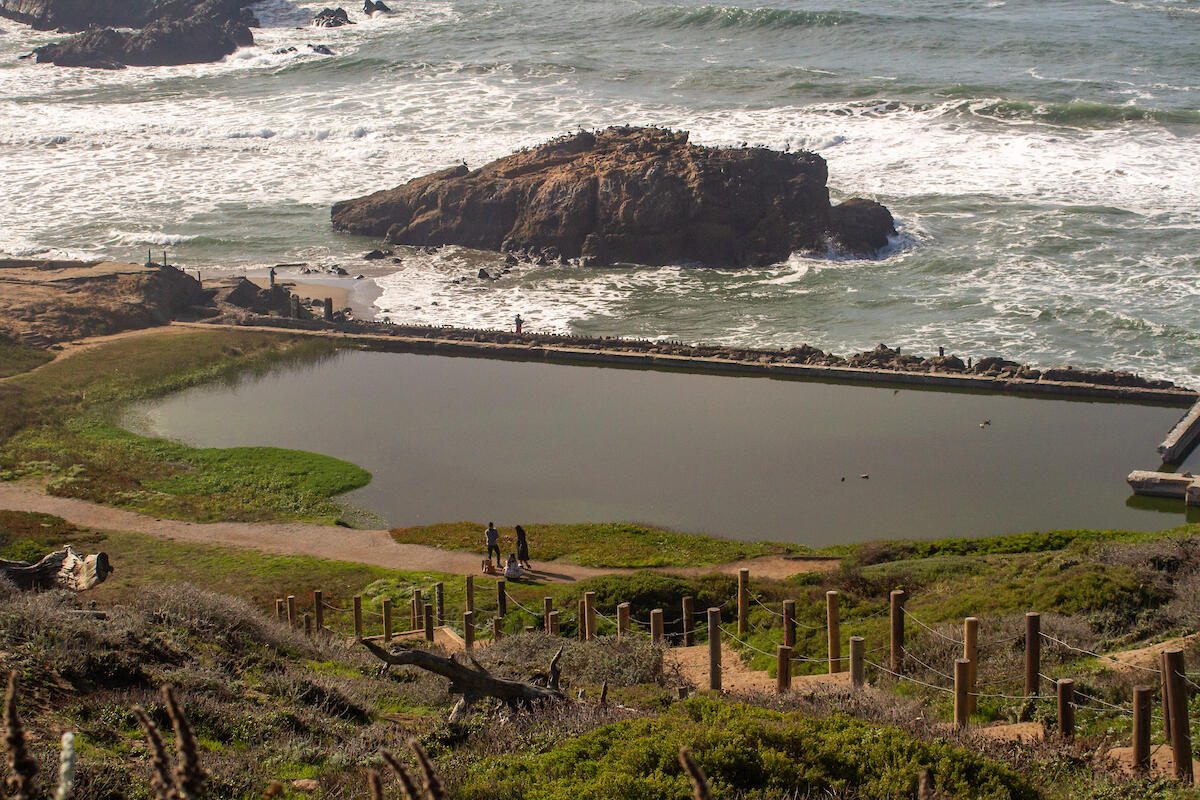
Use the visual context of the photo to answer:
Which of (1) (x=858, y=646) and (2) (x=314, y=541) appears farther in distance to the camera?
(2) (x=314, y=541)

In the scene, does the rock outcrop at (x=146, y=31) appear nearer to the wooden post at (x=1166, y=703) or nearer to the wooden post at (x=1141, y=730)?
the wooden post at (x=1166, y=703)

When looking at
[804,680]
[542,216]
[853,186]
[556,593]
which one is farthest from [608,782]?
[853,186]

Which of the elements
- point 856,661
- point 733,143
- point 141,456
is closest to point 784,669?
point 856,661

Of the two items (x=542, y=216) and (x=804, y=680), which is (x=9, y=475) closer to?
(x=804, y=680)

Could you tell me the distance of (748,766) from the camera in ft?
30.0

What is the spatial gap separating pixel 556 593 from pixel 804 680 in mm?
7743

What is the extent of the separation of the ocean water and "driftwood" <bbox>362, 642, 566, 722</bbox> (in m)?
30.9

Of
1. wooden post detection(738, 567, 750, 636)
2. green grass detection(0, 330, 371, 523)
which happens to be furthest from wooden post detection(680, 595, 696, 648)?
green grass detection(0, 330, 371, 523)

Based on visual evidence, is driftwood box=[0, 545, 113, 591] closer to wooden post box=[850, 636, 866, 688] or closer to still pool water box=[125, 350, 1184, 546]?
still pool water box=[125, 350, 1184, 546]

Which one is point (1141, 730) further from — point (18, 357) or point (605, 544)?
point (18, 357)

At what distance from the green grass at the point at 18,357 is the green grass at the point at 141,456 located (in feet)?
1.98

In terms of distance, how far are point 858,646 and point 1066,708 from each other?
2640 mm

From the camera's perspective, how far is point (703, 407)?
35.2 meters

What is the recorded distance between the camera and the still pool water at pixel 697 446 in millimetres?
27344
